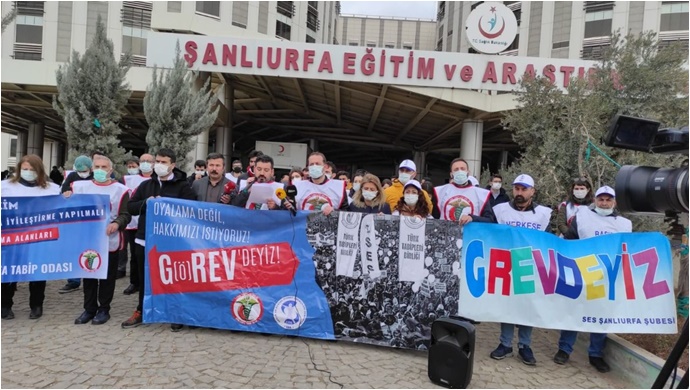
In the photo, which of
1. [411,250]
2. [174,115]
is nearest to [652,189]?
[411,250]

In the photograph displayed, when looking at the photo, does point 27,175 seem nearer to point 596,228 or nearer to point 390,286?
point 390,286

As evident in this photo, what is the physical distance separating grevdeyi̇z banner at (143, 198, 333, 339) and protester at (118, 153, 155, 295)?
1.14m

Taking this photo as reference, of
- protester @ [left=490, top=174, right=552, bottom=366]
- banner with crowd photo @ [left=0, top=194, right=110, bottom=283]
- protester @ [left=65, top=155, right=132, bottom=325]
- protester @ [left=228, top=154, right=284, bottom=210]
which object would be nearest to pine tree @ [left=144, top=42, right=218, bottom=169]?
protester @ [left=65, top=155, right=132, bottom=325]

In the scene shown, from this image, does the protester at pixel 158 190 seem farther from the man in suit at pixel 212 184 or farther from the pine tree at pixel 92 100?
the pine tree at pixel 92 100

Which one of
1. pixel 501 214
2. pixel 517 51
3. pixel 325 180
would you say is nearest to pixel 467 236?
pixel 501 214

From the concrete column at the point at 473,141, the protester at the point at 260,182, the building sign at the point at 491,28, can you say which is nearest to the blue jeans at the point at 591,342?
the protester at the point at 260,182

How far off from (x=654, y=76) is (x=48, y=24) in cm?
4309

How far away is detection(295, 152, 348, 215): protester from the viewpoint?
502cm

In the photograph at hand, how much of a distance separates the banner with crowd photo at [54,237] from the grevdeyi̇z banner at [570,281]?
385 cm

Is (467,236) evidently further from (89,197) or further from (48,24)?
(48,24)

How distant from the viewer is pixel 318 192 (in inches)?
199

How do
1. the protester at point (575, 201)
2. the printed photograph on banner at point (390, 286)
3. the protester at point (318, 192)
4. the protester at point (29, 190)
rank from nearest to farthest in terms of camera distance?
the printed photograph on banner at point (390, 286)
the protester at point (29, 190)
the protester at point (318, 192)
the protester at point (575, 201)

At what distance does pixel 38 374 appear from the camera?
11.9 feet

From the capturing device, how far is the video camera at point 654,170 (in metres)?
2.17
